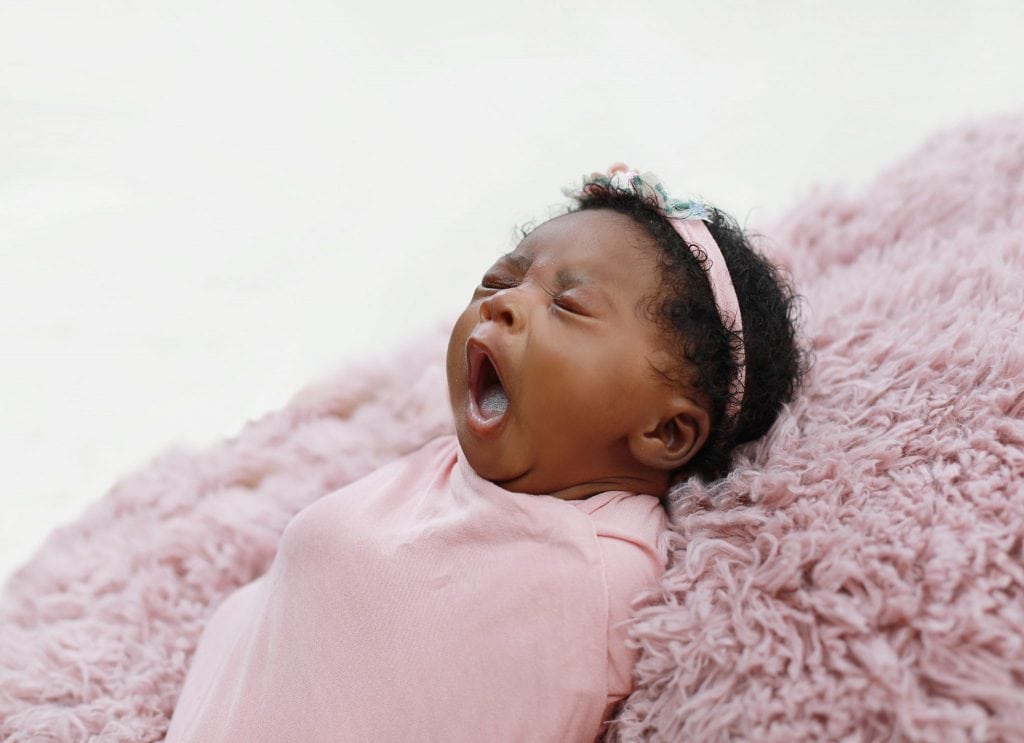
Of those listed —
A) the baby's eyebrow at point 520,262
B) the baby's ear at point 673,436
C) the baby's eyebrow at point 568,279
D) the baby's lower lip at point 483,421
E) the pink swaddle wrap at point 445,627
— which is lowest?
the pink swaddle wrap at point 445,627

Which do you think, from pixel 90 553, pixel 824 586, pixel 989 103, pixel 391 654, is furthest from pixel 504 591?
pixel 989 103

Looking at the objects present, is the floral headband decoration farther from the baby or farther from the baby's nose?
the baby's nose

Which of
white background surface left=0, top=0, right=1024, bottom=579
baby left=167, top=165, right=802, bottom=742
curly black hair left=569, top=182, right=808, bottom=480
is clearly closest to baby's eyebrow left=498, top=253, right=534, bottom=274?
baby left=167, top=165, right=802, bottom=742

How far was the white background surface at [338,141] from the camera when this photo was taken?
1768 millimetres

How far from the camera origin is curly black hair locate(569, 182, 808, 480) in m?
0.98

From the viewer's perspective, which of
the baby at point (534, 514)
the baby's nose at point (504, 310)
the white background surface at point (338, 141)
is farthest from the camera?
the white background surface at point (338, 141)

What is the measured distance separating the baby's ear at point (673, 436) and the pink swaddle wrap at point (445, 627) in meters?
0.05

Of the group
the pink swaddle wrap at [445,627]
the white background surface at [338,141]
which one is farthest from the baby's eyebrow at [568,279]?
A: the white background surface at [338,141]

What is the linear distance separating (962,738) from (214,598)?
857mm

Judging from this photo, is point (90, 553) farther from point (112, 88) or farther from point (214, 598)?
point (112, 88)

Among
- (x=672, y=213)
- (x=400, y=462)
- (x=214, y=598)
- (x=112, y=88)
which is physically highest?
(x=112, y=88)

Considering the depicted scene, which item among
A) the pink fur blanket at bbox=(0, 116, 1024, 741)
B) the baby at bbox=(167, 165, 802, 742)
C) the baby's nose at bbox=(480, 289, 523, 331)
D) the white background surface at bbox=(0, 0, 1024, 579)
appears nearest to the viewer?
the pink fur blanket at bbox=(0, 116, 1024, 741)

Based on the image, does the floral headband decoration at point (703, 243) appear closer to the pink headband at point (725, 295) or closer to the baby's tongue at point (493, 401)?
the pink headband at point (725, 295)

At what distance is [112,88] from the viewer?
2004 mm
